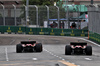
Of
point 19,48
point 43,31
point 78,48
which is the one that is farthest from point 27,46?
point 43,31

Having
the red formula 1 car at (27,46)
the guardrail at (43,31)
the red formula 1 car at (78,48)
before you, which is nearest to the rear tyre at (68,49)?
the red formula 1 car at (78,48)

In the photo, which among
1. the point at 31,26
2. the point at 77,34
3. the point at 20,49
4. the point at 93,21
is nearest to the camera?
the point at 20,49

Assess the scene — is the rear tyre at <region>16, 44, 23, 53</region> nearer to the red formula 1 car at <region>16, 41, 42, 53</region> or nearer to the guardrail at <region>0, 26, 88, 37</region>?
the red formula 1 car at <region>16, 41, 42, 53</region>

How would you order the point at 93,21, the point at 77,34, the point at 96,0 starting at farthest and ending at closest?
the point at 96,0, the point at 77,34, the point at 93,21

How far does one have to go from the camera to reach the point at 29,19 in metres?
64.6

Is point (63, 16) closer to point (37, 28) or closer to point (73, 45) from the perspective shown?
point (37, 28)

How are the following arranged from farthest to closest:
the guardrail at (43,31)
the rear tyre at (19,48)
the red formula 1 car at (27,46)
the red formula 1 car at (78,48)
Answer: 1. the guardrail at (43,31)
2. the rear tyre at (19,48)
3. the red formula 1 car at (27,46)
4. the red formula 1 car at (78,48)

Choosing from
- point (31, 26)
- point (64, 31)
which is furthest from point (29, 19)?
point (64, 31)

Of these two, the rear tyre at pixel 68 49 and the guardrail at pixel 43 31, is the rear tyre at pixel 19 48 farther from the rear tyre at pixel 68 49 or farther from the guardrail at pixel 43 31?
the guardrail at pixel 43 31

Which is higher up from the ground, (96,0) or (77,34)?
(96,0)

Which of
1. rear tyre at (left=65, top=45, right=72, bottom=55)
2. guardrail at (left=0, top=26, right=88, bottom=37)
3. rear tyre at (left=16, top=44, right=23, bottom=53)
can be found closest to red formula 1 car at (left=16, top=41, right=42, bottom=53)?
rear tyre at (left=16, top=44, right=23, bottom=53)

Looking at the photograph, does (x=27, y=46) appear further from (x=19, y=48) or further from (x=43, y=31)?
(x=43, y=31)

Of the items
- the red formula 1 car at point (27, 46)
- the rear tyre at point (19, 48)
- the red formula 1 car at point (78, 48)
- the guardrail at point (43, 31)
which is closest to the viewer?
the red formula 1 car at point (78, 48)

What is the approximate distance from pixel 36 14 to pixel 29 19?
3.59 metres
